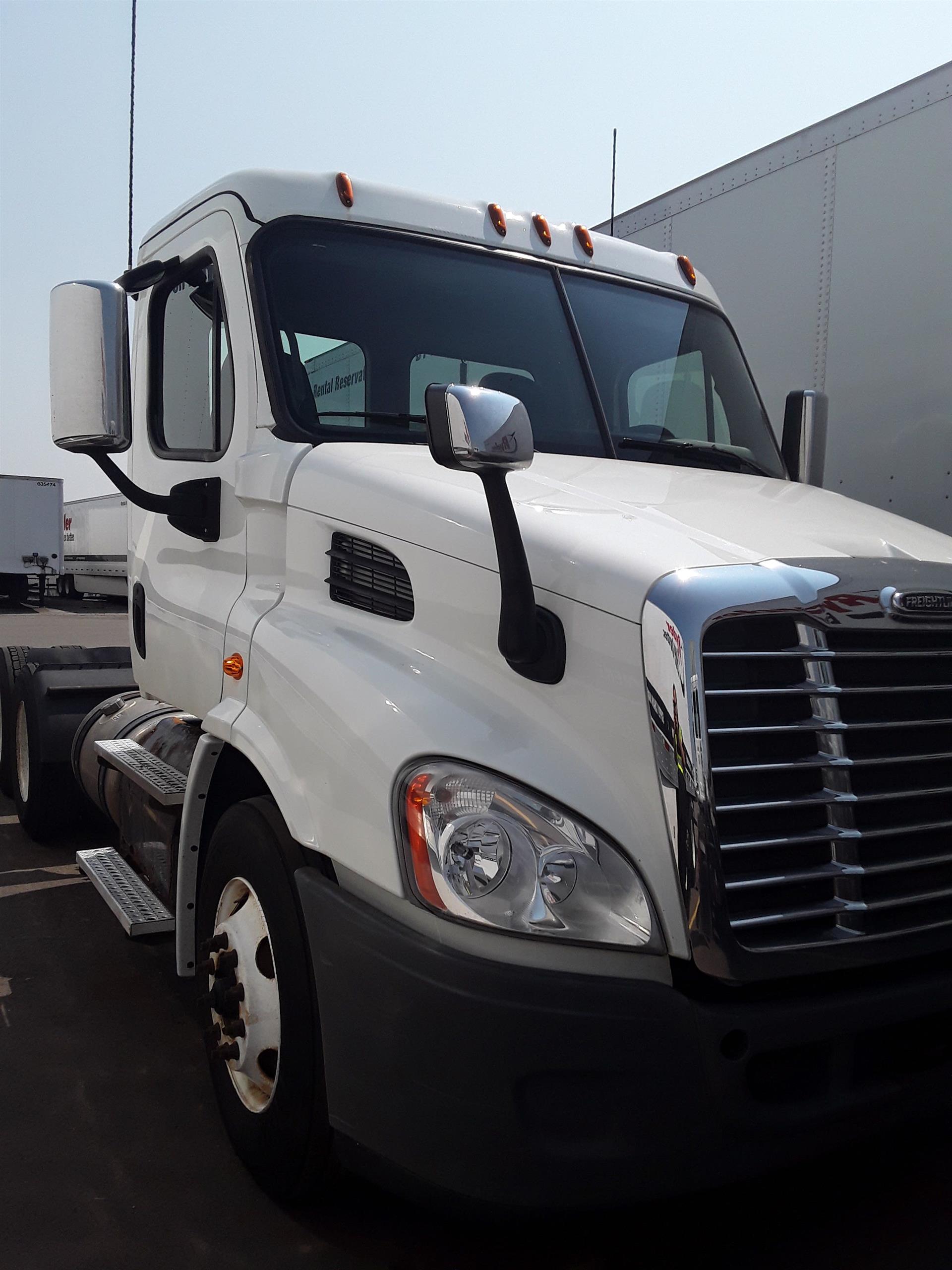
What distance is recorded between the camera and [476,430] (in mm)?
2129

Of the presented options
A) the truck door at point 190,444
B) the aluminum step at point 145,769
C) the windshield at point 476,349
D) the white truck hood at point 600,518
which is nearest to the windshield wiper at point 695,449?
the windshield at point 476,349

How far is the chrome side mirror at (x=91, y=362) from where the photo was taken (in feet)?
10.0

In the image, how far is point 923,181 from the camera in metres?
4.32

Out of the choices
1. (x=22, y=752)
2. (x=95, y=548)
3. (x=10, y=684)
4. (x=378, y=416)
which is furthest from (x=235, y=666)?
(x=95, y=548)

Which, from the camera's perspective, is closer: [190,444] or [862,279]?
[190,444]

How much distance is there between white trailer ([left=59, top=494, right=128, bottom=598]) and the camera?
2912cm

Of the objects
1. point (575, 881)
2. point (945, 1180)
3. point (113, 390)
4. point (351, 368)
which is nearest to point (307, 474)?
point (351, 368)

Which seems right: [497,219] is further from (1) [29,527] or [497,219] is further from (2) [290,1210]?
(1) [29,527]

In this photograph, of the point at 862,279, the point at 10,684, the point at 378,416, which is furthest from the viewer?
the point at 10,684

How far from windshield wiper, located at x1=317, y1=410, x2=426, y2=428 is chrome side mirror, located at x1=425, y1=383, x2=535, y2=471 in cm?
90

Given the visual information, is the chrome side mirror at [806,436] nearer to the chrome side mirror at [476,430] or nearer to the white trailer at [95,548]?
the chrome side mirror at [476,430]

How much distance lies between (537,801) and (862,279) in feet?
11.4

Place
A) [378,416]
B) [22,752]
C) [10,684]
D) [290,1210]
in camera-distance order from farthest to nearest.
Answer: [10,684] < [22,752] < [378,416] < [290,1210]

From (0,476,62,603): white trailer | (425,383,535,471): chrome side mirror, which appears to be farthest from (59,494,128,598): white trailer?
(425,383,535,471): chrome side mirror
